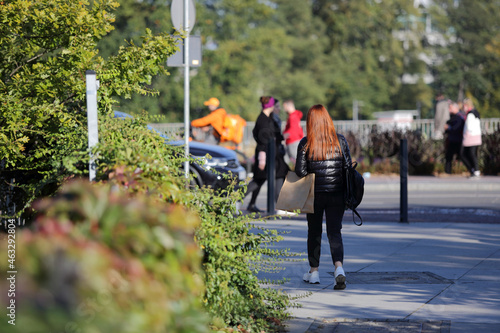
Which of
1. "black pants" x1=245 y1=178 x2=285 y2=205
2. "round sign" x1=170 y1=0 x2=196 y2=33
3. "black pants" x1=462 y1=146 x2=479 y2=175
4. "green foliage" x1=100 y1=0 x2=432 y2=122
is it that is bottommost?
"black pants" x1=245 y1=178 x2=285 y2=205

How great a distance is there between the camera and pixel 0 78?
6652mm

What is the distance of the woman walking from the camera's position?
22.0 ft

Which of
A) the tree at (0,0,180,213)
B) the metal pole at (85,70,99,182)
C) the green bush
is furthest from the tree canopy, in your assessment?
the metal pole at (85,70,99,182)

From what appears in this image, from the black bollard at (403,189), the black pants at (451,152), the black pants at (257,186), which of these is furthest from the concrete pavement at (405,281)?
the black pants at (451,152)

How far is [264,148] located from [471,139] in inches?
314

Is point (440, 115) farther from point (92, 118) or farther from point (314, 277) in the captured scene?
point (92, 118)

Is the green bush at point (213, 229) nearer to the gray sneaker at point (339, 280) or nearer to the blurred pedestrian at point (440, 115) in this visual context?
the gray sneaker at point (339, 280)

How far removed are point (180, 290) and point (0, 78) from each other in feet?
16.1

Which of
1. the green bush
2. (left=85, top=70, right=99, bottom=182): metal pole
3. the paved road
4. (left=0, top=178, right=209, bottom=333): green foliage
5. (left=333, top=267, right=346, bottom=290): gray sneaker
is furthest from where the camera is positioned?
the paved road

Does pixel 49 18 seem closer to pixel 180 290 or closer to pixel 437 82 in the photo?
pixel 180 290

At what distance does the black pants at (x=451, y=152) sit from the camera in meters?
18.9

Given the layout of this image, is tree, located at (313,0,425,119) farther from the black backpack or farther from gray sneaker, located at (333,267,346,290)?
gray sneaker, located at (333,267,346,290)

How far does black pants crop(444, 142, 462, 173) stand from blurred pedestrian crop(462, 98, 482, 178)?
7.7 inches

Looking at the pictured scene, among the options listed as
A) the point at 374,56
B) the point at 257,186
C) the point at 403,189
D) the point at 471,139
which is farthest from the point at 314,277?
the point at 374,56
